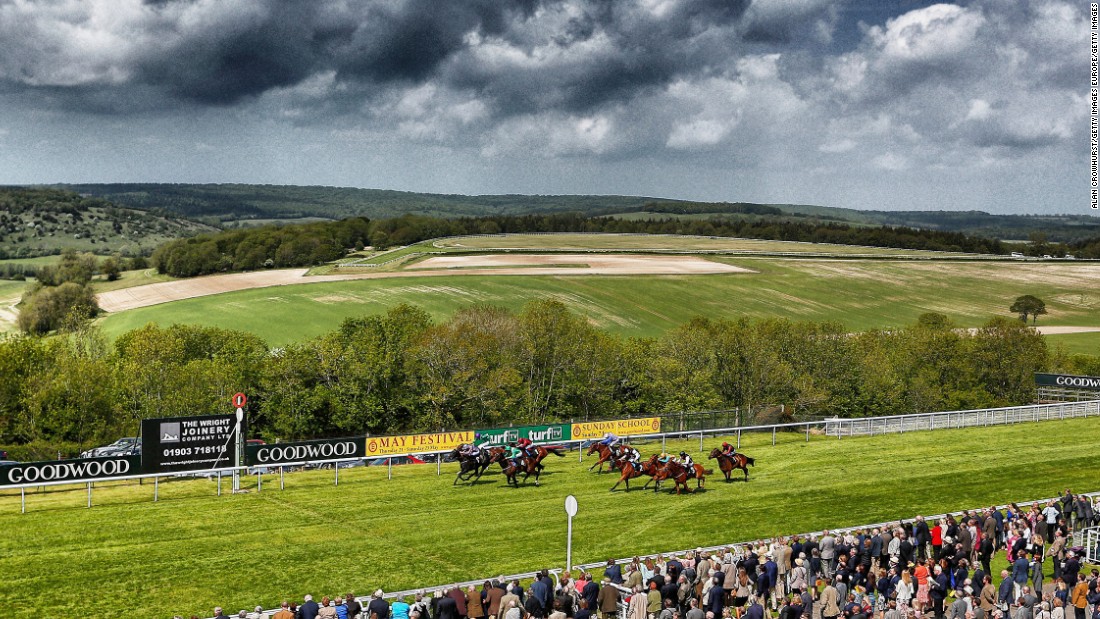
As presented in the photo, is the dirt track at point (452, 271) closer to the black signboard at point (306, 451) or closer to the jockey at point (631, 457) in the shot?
the black signboard at point (306, 451)

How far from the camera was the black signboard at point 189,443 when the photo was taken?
30.7m

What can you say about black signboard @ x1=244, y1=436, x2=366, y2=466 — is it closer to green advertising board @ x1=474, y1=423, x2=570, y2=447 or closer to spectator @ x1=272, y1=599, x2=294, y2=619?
green advertising board @ x1=474, y1=423, x2=570, y2=447

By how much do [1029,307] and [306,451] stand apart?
311ft

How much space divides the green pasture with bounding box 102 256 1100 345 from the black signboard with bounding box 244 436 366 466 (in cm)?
3737

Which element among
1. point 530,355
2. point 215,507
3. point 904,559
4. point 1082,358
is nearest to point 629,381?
point 530,355

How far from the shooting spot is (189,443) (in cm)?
3130

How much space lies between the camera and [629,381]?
6181 cm

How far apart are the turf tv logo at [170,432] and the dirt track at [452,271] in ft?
196

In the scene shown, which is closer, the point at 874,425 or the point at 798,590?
the point at 798,590

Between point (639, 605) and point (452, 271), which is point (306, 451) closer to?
point (639, 605)

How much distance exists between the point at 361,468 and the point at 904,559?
837 inches

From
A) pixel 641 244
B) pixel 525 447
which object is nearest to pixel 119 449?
pixel 525 447

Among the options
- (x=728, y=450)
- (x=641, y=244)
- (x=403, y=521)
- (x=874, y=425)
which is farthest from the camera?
(x=641, y=244)

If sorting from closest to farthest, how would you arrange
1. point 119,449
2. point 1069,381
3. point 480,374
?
point 119,449 < point 480,374 < point 1069,381
